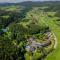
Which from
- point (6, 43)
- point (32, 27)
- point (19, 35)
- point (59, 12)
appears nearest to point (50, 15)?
point (59, 12)

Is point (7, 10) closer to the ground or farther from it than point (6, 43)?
farther from it

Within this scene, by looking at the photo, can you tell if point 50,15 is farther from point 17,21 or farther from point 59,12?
point 17,21

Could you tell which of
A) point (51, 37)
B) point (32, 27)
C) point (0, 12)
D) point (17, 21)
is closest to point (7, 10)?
point (0, 12)

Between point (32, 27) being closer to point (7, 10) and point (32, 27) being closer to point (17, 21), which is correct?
point (17, 21)

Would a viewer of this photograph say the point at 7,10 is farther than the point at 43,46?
Yes

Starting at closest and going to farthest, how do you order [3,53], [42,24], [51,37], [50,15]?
[3,53], [51,37], [42,24], [50,15]

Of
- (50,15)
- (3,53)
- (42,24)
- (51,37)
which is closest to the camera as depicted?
(3,53)
